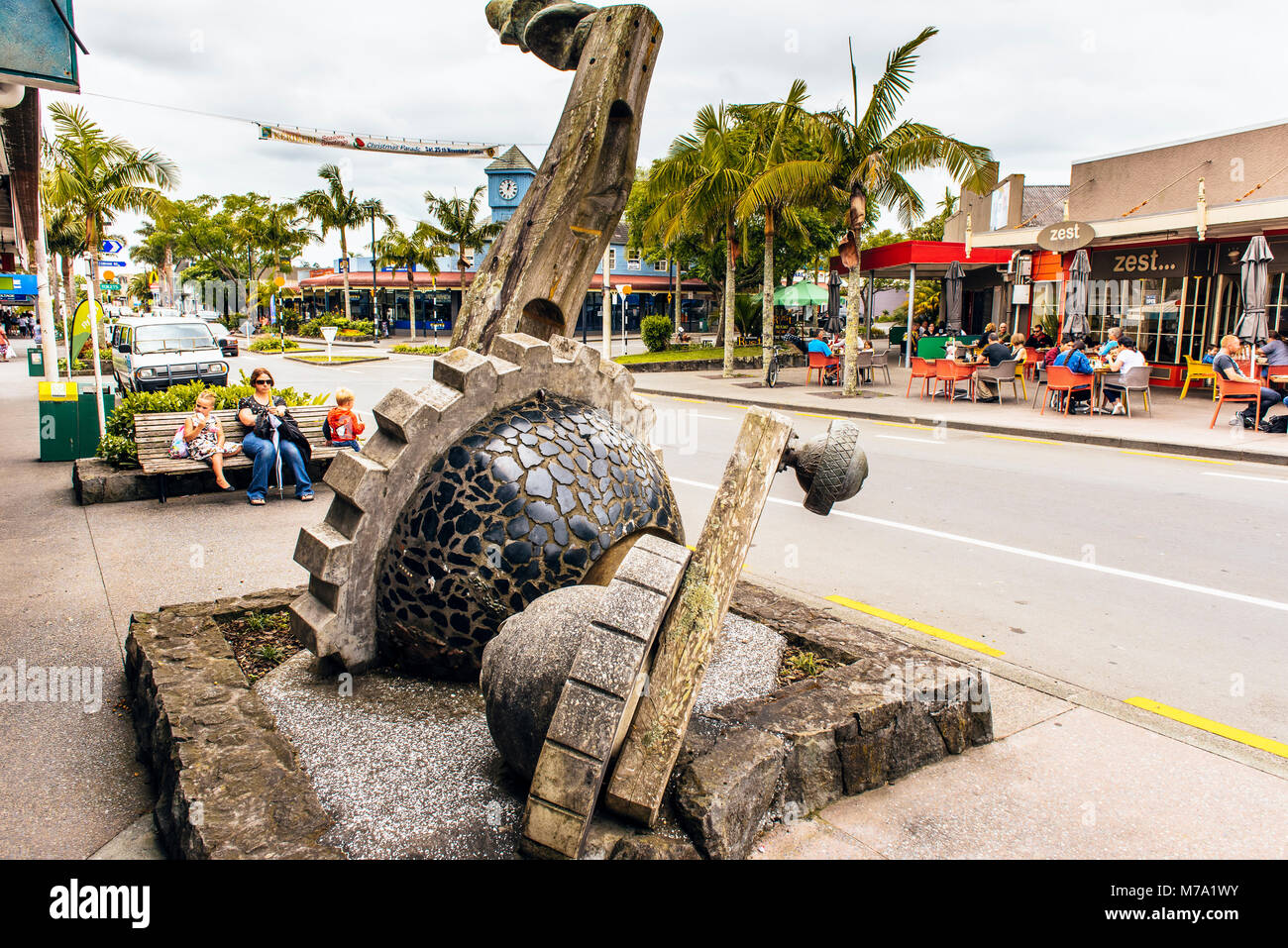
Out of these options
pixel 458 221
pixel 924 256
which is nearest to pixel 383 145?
pixel 458 221

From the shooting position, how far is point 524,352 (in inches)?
158

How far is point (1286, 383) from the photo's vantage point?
14125 millimetres

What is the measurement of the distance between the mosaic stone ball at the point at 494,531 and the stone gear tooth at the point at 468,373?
15cm

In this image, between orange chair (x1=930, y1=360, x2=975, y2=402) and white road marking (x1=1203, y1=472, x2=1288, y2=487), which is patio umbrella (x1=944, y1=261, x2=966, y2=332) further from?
white road marking (x1=1203, y1=472, x2=1288, y2=487)

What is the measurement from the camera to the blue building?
5000 centimetres

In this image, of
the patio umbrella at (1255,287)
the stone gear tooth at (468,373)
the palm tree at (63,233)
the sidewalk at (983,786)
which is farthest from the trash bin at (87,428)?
the palm tree at (63,233)

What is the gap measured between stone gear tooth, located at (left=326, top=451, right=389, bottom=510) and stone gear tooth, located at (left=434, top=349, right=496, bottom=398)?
49cm

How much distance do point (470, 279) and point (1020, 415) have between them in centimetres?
4489

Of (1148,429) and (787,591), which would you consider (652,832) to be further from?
(1148,429)

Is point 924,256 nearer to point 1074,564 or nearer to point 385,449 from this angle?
point 1074,564

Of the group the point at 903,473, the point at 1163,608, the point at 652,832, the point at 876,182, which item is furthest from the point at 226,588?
the point at 876,182

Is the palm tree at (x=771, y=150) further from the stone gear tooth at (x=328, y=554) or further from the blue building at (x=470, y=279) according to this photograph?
the blue building at (x=470, y=279)

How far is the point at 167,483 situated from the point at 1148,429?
13.9 m

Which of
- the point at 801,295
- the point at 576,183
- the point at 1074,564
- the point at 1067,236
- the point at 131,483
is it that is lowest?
the point at 1074,564
